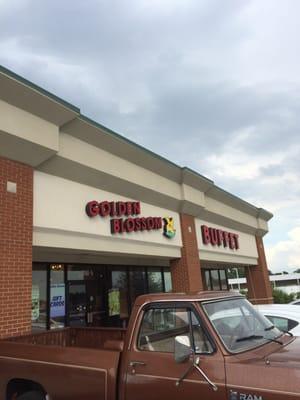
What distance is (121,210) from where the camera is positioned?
458 inches

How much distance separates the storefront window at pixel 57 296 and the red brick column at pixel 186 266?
4220mm

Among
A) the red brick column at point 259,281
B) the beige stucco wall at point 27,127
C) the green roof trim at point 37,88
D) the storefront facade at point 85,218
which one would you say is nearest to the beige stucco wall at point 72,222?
the storefront facade at point 85,218

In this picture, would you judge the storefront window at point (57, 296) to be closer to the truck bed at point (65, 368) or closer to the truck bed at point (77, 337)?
the truck bed at point (77, 337)

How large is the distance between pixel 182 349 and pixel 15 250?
537cm

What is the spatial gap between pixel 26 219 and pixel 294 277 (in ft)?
278

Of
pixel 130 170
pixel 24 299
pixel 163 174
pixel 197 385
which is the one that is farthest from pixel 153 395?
pixel 163 174

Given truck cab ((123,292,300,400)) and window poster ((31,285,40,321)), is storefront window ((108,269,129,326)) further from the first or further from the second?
truck cab ((123,292,300,400))

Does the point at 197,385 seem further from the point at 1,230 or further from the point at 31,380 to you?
the point at 1,230

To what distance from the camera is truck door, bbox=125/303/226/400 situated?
150 inches

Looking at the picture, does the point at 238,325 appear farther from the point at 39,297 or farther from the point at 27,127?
the point at 39,297

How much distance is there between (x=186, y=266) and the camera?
1450cm

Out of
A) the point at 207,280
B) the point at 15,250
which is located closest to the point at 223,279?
the point at 207,280

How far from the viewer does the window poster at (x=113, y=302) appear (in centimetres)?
1445

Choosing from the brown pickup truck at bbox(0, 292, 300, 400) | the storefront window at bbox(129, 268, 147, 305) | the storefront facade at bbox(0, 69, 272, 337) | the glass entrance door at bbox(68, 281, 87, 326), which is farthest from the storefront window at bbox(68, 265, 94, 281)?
the brown pickup truck at bbox(0, 292, 300, 400)
